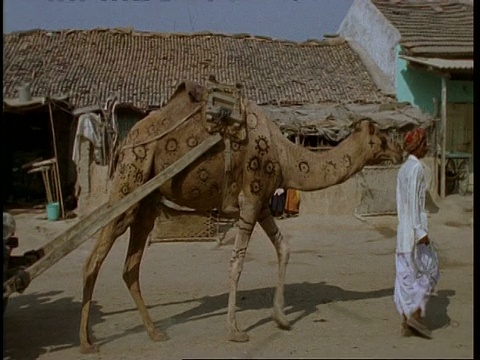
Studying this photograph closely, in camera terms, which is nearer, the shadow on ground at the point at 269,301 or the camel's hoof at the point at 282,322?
the camel's hoof at the point at 282,322

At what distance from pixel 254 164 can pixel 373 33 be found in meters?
15.5

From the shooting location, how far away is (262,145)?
5645 mm

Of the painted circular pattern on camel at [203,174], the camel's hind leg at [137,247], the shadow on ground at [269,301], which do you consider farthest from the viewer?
the shadow on ground at [269,301]

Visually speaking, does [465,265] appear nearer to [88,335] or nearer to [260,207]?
[260,207]

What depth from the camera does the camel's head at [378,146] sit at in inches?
236

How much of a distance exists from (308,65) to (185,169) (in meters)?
14.8

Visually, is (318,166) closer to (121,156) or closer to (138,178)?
(138,178)

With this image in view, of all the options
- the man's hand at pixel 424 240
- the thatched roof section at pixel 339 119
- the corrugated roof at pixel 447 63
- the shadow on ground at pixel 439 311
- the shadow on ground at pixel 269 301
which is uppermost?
the corrugated roof at pixel 447 63

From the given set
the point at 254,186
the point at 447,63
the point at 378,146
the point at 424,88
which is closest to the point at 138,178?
the point at 254,186

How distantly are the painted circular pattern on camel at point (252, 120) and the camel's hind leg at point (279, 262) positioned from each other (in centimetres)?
92

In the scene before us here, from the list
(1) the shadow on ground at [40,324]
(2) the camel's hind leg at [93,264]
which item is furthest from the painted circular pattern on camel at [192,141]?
(1) the shadow on ground at [40,324]

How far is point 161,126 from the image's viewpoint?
554cm

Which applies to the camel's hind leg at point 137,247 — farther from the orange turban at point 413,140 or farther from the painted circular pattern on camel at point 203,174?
the orange turban at point 413,140

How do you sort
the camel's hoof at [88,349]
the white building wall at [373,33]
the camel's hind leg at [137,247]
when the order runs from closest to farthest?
the camel's hoof at [88,349]
the camel's hind leg at [137,247]
the white building wall at [373,33]
